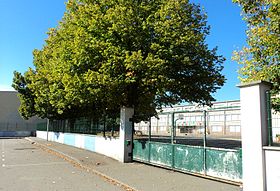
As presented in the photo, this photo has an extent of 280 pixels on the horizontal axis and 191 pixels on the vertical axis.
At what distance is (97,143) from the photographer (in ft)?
60.5

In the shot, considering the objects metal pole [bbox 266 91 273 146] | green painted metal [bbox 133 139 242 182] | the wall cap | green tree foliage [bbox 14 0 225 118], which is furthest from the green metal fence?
metal pole [bbox 266 91 273 146]

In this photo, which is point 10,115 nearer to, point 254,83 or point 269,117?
point 254,83

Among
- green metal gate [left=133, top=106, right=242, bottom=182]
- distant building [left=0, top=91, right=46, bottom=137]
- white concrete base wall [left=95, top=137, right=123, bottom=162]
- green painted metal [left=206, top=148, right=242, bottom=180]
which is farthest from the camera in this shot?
distant building [left=0, top=91, right=46, bottom=137]

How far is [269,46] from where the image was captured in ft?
28.7

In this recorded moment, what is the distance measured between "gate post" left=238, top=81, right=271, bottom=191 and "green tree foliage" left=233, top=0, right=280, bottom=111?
79 centimetres

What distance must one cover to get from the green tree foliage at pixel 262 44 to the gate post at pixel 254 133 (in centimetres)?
79

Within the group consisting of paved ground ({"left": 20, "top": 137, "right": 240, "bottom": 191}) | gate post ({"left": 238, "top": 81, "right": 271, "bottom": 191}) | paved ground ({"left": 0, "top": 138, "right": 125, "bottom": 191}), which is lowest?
paved ground ({"left": 0, "top": 138, "right": 125, "bottom": 191})

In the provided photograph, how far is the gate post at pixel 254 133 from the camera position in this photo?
7.28 meters

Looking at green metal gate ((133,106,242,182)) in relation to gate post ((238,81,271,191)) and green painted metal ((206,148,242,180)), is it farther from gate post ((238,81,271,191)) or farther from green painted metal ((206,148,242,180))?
gate post ((238,81,271,191))

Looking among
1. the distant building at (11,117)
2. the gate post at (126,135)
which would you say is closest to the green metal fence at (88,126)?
the gate post at (126,135)

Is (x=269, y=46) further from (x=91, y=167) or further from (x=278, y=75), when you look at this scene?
(x=91, y=167)

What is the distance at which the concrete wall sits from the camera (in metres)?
15.2

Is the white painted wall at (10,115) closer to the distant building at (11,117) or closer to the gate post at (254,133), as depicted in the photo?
the distant building at (11,117)

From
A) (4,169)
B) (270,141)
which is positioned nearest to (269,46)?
(270,141)
